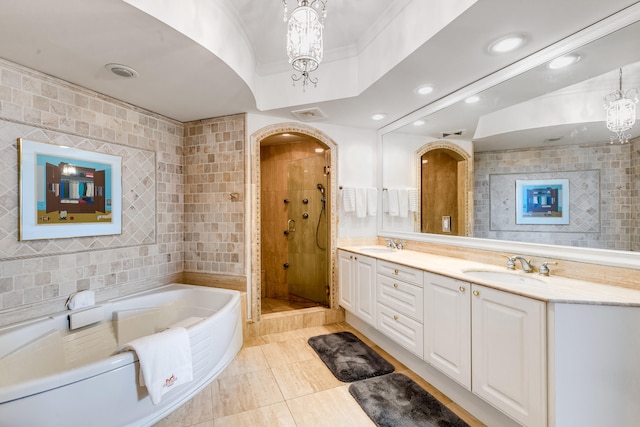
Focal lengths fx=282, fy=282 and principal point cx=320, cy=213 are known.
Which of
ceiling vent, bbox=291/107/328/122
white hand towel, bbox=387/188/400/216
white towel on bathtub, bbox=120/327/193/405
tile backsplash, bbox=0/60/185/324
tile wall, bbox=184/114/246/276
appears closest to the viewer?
white towel on bathtub, bbox=120/327/193/405

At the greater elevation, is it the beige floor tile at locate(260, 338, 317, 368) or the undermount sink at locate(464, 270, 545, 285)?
the undermount sink at locate(464, 270, 545, 285)

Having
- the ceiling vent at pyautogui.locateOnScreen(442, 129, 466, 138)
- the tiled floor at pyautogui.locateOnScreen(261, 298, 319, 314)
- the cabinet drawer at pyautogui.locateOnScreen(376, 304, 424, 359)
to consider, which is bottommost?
the tiled floor at pyautogui.locateOnScreen(261, 298, 319, 314)

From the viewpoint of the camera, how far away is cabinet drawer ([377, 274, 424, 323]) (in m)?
2.13

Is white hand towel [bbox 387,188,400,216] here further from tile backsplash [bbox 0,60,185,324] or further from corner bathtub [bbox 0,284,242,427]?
tile backsplash [bbox 0,60,185,324]

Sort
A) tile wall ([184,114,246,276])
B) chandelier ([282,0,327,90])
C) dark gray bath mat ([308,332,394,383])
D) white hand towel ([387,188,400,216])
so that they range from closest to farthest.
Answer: chandelier ([282,0,327,90]) → dark gray bath mat ([308,332,394,383]) → tile wall ([184,114,246,276]) → white hand towel ([387,188,400,216])

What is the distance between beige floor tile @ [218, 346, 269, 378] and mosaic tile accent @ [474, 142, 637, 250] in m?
2.18

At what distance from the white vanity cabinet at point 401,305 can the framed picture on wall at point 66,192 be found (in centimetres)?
247

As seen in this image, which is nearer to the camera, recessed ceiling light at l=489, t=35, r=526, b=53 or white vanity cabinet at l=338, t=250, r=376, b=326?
recessed ceiling light at l=489, t=35, r=526, b=53

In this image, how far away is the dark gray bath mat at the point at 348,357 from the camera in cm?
231

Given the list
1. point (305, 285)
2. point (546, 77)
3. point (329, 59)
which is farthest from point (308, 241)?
point (546, 77)

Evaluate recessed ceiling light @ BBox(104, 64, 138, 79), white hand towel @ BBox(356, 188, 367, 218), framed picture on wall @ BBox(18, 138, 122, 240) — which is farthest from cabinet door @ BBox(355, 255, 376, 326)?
recessed ceiling light @ BBox(104, 64, 138, 79)

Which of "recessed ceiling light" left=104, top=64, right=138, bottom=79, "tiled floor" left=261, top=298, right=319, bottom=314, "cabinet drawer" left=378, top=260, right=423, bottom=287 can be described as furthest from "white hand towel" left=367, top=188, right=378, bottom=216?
"recessed ceiling light" left=104, top=64, right=138, bottom=79

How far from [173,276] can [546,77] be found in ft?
12.1

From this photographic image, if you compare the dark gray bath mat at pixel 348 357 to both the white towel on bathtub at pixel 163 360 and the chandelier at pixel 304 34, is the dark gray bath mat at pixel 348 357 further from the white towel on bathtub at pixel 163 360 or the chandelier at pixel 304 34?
the chandelier at pixel 304 34
